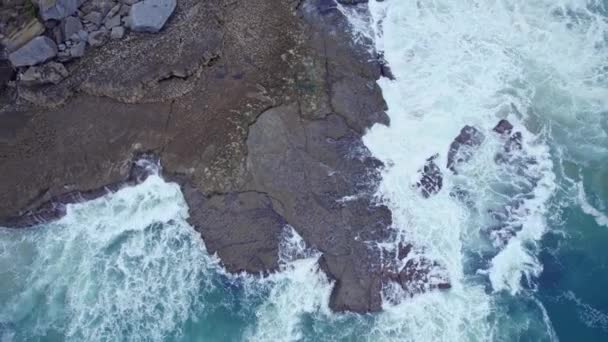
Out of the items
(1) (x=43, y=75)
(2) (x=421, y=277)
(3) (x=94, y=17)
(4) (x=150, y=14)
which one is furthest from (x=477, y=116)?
(1) (x=43, y=75)

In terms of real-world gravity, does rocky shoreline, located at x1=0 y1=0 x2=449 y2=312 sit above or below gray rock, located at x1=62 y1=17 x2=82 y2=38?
below

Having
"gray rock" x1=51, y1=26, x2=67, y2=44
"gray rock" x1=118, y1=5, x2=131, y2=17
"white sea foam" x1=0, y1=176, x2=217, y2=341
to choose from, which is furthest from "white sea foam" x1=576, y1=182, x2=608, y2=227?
"gray rock" x1=51, y1=26, x2=67, y2=44

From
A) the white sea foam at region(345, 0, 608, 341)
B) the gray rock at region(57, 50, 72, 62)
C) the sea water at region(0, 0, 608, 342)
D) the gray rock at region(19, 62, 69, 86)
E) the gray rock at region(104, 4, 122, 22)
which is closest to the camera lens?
the sea water at region(0, 0, 608, 342)

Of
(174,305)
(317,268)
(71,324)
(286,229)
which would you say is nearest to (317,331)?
(317,268)

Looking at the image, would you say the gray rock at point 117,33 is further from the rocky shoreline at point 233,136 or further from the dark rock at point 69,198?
the dark rock at point 69,198

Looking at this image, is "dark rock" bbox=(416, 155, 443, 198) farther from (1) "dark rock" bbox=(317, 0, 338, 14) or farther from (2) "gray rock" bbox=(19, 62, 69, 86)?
(2) "gray rock" bbox=(19, 62, 69, 86)
